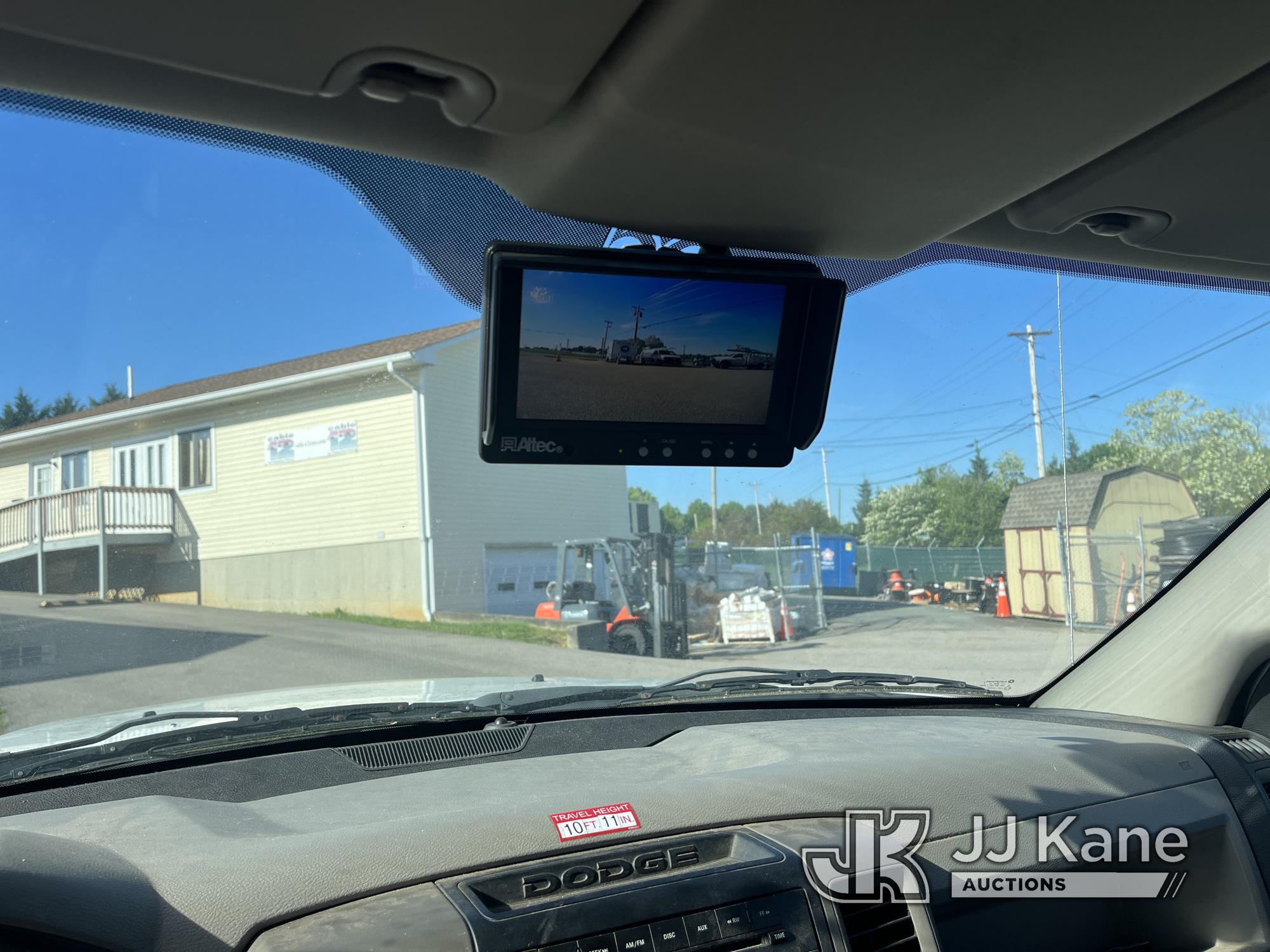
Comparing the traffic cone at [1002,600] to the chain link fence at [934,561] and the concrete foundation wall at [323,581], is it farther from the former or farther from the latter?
the concrete foundation wall at [323,581]

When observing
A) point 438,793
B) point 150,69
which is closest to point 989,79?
point 150,69

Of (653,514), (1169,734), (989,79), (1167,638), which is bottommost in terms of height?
(1169,734)

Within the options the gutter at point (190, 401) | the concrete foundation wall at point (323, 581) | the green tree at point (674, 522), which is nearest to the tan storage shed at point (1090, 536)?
the green tree at point (674, 522)

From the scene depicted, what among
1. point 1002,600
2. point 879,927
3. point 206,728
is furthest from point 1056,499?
point 206,728

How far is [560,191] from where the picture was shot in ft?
9.91

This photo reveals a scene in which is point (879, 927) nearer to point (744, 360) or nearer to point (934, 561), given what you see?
point (744, 360)

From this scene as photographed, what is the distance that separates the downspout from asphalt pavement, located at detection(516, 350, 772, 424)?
4.30m

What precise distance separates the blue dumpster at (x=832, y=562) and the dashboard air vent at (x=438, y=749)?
2746 mm

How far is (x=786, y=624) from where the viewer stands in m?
5.54

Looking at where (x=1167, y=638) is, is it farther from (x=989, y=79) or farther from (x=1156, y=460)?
(x=989, y=79)

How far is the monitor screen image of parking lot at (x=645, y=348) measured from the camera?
284cm

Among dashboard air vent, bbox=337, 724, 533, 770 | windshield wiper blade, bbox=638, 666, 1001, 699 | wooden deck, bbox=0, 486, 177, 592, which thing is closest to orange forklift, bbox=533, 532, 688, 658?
windshield wiper blade, bbox=638, 666, 1001, 699

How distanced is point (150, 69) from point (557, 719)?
2.22m

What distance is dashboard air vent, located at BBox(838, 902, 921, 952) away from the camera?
8.01 ft
